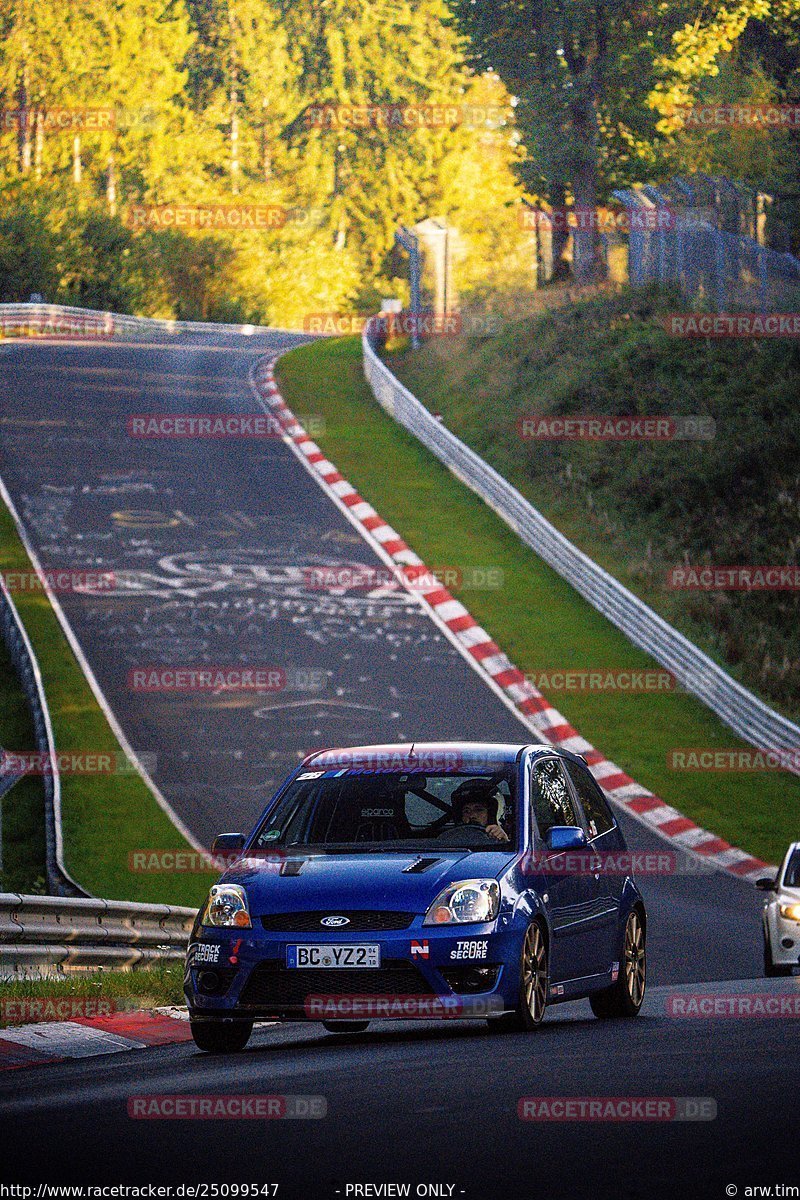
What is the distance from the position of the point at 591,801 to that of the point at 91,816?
10815 millimetres

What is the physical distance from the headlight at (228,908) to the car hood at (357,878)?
43mm

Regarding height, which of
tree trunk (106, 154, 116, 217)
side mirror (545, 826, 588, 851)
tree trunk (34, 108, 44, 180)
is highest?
tree trunk (34, 108, 44, 180)

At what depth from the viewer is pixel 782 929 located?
1541 centimetres

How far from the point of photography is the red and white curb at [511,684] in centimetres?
2152

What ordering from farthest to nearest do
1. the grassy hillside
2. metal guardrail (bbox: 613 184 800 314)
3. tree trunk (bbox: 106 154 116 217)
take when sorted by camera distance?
tree trunk (bbox: 106 154 116 217) < metal guardrail (bbox: 613 184 800 314) < the grassy hillside

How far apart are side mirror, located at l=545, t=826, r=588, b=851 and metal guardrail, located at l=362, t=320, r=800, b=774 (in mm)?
14685

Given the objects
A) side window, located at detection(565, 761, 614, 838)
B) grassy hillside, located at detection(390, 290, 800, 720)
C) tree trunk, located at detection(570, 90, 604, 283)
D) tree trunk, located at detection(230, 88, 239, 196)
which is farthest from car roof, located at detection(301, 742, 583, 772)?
tree trunk, located at detection(230, 88, 239, 196)

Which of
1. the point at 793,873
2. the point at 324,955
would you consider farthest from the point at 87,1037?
the point at 793,873

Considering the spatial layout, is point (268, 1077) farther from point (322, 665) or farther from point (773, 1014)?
point (322, 665)

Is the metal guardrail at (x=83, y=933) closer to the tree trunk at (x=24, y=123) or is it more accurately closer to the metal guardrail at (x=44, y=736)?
the metal guardrail at (x=44, y=736)

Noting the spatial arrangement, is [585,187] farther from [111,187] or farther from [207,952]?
[111,187]

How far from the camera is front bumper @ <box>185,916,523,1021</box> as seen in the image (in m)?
9.41

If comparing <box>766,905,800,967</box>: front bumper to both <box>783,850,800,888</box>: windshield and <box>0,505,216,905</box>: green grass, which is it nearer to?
<box>783,850,800,888</box>: windshield

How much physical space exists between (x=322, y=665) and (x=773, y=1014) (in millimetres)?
16130
